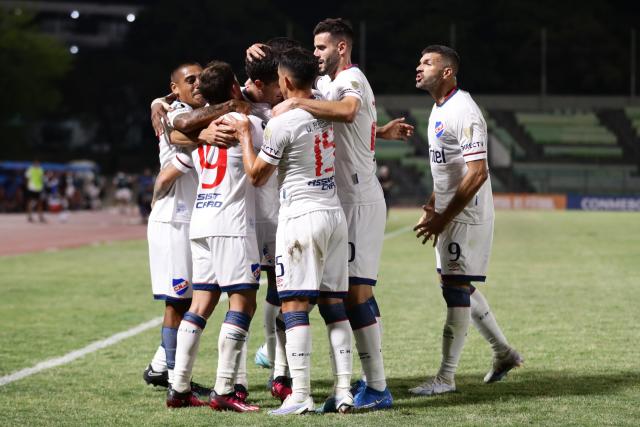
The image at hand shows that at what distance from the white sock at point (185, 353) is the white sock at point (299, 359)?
2.14 ft

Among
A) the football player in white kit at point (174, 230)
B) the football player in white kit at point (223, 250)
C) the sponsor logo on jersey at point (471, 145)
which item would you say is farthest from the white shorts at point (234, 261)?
the sponsor logo on jersey at point (471, 145)

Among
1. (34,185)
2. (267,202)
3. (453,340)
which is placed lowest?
(453,340)

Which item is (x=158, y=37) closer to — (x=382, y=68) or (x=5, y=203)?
(x=382, y=68)

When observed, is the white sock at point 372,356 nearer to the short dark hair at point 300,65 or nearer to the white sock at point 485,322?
the white sock at point 485,322

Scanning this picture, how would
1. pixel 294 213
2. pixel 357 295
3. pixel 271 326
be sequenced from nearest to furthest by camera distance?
1. pixel 294 213
2. pixel 357 295
3. pixel 271 326

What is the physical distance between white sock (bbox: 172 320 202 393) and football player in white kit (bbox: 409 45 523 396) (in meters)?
1.57

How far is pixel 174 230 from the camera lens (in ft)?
24.4

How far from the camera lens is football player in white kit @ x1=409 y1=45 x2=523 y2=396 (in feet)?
24.5

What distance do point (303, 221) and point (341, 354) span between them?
0.86m

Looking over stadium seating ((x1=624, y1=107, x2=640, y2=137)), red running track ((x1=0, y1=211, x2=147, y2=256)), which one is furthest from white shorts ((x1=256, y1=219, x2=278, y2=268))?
stadium seating ((x1=624, y1=107, x2=640, y2=137))

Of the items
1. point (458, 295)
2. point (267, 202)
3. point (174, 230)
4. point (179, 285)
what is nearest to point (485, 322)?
point (458, 295)

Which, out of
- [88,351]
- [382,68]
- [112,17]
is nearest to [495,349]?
[88,351]

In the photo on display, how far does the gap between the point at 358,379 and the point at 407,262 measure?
11559mm

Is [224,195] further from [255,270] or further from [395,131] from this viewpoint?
[395,131]
